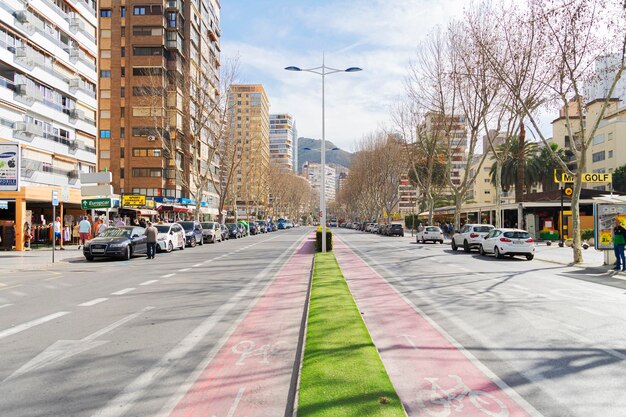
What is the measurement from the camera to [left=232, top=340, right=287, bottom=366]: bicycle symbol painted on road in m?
6.06

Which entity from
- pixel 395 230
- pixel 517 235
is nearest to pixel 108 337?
pixel 517 235

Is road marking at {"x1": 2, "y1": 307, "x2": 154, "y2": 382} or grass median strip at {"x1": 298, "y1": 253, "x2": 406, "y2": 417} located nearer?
grass median strip at {"x1": 298, "y1": 253, "x2": 406, "y2": 417}

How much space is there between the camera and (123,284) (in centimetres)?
1336

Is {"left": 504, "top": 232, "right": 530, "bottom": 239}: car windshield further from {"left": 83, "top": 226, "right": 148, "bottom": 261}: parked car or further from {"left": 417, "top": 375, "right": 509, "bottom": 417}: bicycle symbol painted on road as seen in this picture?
{"left": 417, "top": 375, "right": 509, "bottom": 417}: bicycle symbol painted on road

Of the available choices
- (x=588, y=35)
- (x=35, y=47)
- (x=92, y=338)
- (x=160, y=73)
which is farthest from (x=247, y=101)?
(x=92, y=338)

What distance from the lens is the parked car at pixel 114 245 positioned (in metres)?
21.2

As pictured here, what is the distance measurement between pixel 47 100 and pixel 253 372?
3920 cm

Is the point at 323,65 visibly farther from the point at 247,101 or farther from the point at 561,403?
the point at 247,101

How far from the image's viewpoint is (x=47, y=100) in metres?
38.0

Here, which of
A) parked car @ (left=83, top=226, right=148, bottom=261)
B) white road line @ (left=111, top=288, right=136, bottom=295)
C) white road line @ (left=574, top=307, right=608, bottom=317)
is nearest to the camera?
white road line @ (left=574, top=307, right=608, bottom=317)

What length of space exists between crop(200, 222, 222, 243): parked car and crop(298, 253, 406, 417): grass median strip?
33.7 meters

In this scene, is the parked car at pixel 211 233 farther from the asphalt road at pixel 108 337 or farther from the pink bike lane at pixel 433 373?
the pink bike lane at pixel 433 373

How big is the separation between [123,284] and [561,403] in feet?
37.5

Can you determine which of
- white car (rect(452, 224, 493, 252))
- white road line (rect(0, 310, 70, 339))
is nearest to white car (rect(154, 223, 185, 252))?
white car (rect(452, 224, 493, 252))
